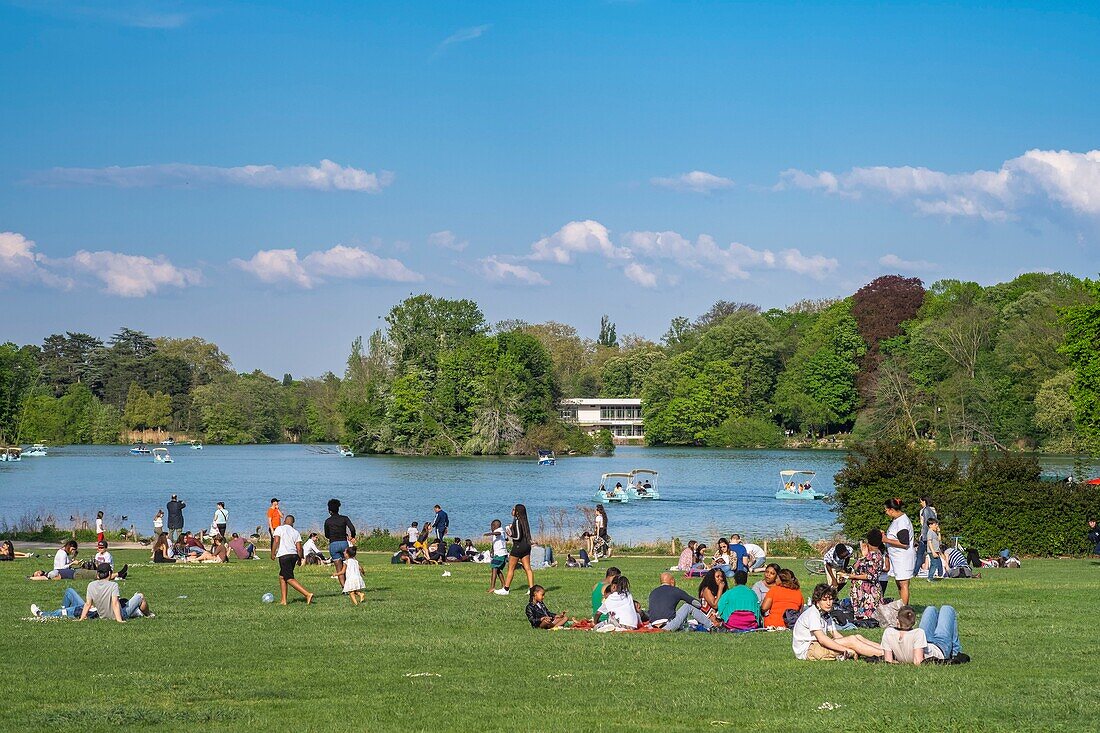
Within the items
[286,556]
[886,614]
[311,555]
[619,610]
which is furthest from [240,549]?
[886,614]

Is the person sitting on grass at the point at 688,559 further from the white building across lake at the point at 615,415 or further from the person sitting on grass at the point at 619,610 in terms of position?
the white building across lake at the point at 615,415

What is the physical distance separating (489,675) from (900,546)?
7.42 m

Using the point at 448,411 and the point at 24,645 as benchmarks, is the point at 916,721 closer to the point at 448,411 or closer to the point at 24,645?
the point at 24,645

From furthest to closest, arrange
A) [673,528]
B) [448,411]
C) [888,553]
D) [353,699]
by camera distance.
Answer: [448,411]
[673,528]
[888,553]
[353,699]

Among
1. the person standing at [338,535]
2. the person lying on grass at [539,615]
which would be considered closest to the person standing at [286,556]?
the person standing at [338,535]

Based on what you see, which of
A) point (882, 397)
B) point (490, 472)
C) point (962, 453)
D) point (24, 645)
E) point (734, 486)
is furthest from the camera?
point (882, 397)

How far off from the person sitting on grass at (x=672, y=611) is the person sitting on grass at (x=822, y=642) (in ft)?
10.6

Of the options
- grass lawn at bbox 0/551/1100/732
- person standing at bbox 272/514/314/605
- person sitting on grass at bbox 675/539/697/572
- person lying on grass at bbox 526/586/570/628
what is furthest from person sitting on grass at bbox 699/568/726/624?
person sitting on grass at bbox 675/539/697/572

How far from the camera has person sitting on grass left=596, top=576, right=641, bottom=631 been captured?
16.9 m

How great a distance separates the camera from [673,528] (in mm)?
50438

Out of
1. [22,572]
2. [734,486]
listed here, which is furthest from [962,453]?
[22,572]

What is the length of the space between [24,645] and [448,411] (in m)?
103

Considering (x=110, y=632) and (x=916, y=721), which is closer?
(x=916, y=721)

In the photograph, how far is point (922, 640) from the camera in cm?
1305
